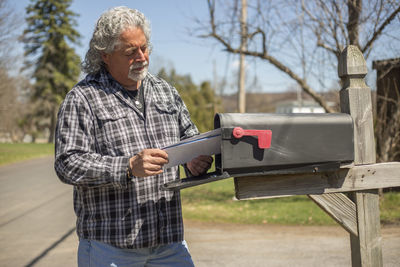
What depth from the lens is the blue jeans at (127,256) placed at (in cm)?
184

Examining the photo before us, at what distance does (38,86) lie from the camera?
1644 inches

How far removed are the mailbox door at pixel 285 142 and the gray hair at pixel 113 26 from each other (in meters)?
0.62

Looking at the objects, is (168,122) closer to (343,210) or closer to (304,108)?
(343,210)

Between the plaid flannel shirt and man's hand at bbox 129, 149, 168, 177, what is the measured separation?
81mm

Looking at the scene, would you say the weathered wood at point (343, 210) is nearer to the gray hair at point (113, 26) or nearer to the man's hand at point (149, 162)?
the man's hand at point (149, 162)

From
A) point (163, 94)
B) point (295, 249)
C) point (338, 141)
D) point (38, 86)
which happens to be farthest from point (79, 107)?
point (38, 86)

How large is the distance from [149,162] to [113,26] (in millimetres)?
691

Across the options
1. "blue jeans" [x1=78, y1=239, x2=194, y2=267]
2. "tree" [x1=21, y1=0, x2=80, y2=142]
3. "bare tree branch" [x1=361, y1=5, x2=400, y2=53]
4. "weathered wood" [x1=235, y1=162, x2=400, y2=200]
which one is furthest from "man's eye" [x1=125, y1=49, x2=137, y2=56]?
"tree" [x1=21, y1=0, x2=80, y2=142]

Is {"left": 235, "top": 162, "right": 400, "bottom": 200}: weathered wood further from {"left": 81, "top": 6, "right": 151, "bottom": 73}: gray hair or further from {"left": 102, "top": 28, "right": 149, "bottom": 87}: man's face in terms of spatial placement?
{"left": 81, "top": 6, "right": 151, "bottom": 73}: gray hair

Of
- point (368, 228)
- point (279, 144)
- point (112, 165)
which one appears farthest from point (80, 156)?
point (368, 228)

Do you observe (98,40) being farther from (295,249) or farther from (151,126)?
(295,249)

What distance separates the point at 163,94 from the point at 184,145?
0.55m

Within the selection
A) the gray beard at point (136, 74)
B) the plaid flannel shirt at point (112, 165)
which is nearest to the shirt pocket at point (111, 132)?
the plaid flannel shirt at point (112, 165)

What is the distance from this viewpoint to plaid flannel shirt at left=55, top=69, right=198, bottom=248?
1.73 m
